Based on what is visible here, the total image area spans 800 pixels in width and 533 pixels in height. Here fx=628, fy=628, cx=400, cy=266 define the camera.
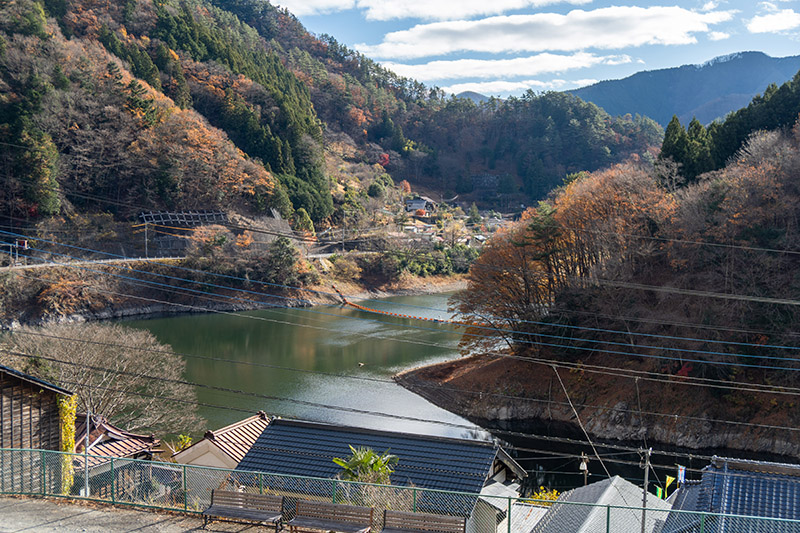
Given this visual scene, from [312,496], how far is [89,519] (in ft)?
8.60

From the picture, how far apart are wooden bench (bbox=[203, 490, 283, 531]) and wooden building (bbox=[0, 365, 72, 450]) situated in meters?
4.24

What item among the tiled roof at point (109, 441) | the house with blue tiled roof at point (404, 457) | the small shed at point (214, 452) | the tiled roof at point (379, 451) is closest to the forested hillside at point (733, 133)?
the house with blue tiled roof at point (404, 457)

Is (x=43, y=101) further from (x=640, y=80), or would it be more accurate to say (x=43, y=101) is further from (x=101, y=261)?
(x=640, y=80)

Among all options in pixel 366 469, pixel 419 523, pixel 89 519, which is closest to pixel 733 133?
pixel 366 469

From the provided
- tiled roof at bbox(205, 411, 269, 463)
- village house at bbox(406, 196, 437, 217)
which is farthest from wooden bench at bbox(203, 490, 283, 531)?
village house at bbox(406, 196, 437, 217)

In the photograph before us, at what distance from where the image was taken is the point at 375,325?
36281 mm

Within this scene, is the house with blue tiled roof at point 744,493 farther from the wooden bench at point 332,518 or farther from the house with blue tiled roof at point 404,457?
the wooden bench at point 332,518

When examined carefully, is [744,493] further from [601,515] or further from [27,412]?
[27,412]

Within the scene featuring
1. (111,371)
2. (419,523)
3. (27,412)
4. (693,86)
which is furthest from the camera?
(693,86)

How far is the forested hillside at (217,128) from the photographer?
42.8 meters

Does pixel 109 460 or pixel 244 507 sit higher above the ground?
pixel 244 507

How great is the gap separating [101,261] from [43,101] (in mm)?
11979

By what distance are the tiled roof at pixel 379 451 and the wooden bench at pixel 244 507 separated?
8.69ft

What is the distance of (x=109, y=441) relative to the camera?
13.6 m
